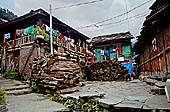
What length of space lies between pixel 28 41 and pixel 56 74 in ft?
27.7

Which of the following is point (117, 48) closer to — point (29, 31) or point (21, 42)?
point (29, 31)

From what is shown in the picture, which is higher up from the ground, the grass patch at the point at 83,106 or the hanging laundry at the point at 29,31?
the hanging laundry at the point at 29,31

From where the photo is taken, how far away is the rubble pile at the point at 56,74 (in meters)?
5.37

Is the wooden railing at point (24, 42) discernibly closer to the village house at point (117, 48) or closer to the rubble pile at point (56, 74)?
the village house at point (117, 48)

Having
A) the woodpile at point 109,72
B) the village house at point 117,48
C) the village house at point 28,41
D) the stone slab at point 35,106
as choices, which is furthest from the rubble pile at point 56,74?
the village house at point 117,48

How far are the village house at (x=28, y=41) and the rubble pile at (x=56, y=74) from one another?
Result: 6138 millimetres

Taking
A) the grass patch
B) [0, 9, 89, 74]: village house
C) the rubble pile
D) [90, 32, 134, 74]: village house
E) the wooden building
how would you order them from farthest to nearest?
the wooden building < [90, 32, 134, 74]: village house < [0, 9, 89, 74]: village house < the rubble pile < the grass patch

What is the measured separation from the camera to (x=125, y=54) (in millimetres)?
20094

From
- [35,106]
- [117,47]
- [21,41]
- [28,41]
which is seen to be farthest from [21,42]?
[117,47]

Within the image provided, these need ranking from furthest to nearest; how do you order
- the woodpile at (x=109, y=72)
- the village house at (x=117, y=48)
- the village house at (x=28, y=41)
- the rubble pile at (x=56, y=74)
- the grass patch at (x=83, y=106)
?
the village house at (x=117, y=48), the village house at (x=28, y=41), the woodpile at (x=109, y=72), the rubble pile at (x=56, y=74), the grass patch at (x=83, y=106)

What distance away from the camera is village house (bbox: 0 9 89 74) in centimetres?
1226

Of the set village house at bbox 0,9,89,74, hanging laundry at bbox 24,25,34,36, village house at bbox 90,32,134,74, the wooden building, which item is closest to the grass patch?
village house at bbox 0,9,89,74

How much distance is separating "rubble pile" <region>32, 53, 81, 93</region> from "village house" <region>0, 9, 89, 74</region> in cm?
614

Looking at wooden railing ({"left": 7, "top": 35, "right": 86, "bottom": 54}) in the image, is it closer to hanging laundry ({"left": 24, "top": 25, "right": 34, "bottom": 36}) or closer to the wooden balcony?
the wooden balcony
